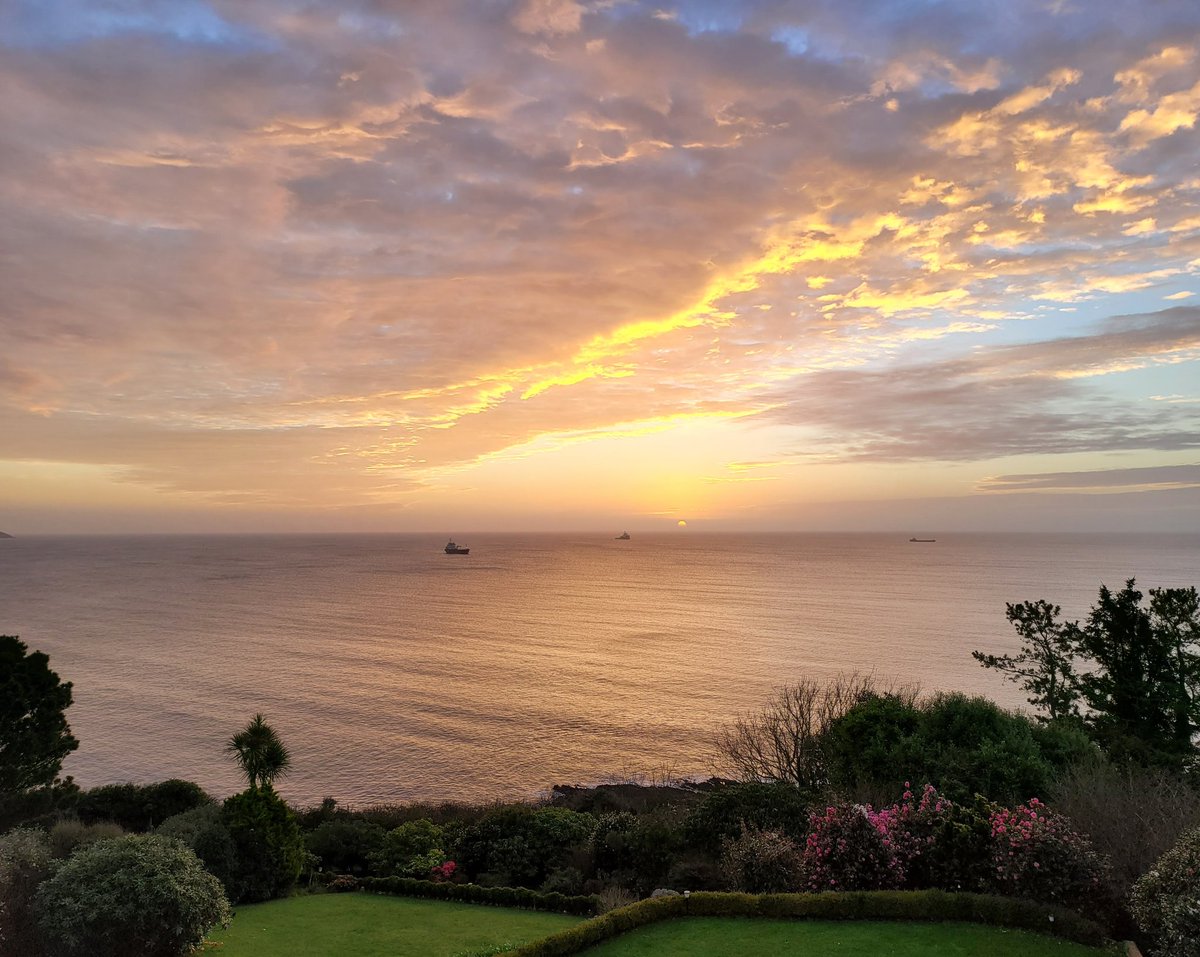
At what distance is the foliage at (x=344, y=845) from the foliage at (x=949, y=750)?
17.0 meters

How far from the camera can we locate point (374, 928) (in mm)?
16359

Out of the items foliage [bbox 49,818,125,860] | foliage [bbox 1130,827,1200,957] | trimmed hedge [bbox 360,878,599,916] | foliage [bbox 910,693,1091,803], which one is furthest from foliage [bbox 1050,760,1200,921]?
foliage [bbox 49,818,125,860]

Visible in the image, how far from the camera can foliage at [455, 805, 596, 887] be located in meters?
22.2

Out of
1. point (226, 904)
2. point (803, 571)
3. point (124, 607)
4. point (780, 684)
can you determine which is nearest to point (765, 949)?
point (226, 904)

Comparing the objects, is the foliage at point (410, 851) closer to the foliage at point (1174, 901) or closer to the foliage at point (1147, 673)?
the foliage at point (1174, 901)

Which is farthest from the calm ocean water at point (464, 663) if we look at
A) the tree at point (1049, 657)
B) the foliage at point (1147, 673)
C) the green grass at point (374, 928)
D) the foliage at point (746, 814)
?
the foliage at point (1147, 673)

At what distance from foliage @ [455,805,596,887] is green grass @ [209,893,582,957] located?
382 centimetres

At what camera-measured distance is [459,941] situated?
15289 millimetres

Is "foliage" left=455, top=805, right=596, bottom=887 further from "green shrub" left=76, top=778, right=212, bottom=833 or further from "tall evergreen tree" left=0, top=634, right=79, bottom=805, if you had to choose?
"tall evergreen tree" left=0, top=634, right=79, bottom=805

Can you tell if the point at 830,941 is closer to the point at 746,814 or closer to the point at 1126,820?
the point at 746,814

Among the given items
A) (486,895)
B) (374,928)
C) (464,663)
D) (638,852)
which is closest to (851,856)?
(638,852)

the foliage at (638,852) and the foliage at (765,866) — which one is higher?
the foliage at (765,866)

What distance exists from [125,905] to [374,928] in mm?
5438

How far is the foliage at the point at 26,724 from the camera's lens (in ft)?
93.3
